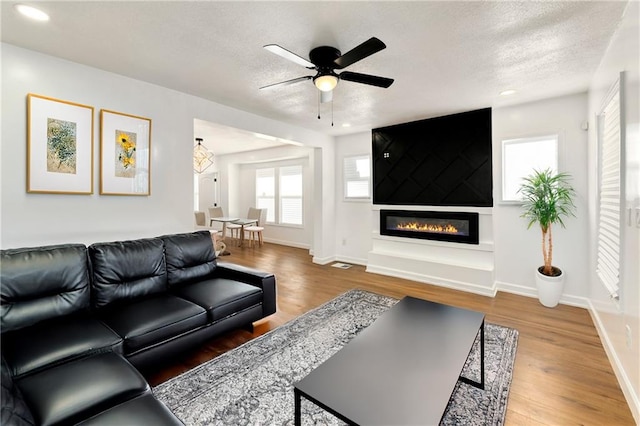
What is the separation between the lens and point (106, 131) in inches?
110

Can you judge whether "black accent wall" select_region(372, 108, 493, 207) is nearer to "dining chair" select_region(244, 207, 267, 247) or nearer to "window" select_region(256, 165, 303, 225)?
"window" select_region(256, 165, 303, 225)

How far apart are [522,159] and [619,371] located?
2743mm

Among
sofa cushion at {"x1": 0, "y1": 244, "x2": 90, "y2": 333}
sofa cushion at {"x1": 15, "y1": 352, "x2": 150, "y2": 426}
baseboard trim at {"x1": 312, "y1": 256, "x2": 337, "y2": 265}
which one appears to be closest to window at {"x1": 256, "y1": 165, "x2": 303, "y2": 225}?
baseboard trim at {"x1": 312, "y1": 256, "x2": 337, "y2": 265}

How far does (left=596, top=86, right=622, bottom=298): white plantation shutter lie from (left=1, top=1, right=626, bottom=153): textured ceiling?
1.98 feet

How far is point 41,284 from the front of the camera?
6.59ft

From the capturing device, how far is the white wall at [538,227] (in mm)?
3498

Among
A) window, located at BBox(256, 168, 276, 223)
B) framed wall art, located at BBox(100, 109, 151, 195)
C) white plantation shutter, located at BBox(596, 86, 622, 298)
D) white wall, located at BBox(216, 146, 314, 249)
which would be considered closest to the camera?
white plantation shutter, located at BBox(596, 86, 622, 298)

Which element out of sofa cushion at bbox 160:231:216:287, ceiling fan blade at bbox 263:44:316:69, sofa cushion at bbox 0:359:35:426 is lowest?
sofa cushion at bbox 0:359:35:426

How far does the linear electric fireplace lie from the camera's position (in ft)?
14.1

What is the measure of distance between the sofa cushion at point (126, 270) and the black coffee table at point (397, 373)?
6.28 ft

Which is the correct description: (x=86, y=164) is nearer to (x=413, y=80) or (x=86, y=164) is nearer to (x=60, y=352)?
(x=60, y=352)

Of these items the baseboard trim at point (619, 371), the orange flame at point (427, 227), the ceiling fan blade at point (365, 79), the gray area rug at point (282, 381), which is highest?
the ceiling fan blade at point (365, 79)

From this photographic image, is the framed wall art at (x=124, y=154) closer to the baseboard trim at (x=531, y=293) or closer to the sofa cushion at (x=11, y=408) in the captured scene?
the sofa cushion at (x=11, y=408)

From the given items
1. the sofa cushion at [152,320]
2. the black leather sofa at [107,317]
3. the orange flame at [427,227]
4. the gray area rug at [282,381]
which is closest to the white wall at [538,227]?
the orange flame at [427,227]
